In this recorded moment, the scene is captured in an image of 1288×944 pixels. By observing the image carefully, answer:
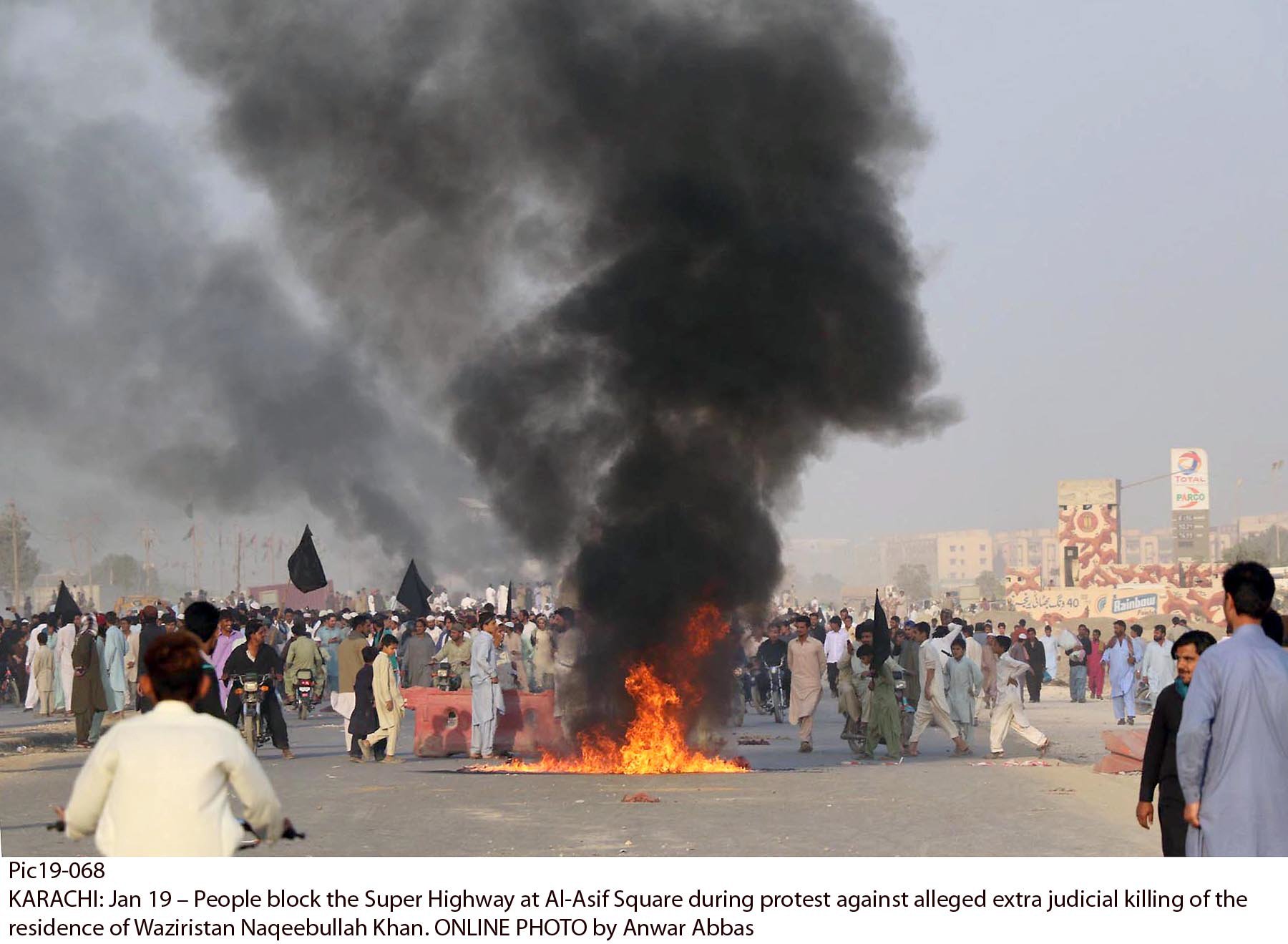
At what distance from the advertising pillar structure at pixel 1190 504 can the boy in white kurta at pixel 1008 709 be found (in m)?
83.3

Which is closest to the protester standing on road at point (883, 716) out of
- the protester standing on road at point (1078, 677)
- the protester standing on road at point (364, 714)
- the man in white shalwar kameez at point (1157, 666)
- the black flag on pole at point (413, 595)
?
the protester standing on road at point (364, 714)

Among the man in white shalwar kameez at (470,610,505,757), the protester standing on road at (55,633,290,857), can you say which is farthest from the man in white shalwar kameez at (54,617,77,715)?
the protester standing on road at (55,633,290,857)

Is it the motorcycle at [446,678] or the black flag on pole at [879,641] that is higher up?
the black flag on pole at [879,641]

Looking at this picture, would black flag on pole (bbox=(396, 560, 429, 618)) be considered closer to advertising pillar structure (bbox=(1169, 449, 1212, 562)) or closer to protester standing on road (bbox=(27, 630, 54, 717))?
protester standing on road (bbox=(27, 630, 54, 717))

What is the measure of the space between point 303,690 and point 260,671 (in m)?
7.27

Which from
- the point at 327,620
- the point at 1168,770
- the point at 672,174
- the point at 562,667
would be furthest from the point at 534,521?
the point at 1168,770

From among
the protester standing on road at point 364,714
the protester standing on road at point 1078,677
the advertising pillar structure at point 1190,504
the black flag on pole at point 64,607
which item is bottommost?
the protester standing on road at point 1078,677

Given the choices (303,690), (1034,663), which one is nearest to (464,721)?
(303,690)

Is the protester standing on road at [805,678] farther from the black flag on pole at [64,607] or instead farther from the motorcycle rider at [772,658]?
the black flag on pole at [64,607]

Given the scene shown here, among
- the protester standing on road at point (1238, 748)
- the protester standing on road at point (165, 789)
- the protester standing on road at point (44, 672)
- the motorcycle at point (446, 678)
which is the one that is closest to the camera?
the protester standing on road at point (165, 789)

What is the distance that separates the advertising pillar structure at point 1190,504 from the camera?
96.1 meters

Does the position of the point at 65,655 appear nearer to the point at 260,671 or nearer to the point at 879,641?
the point at 260,671

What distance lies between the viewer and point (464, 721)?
57.0ft
